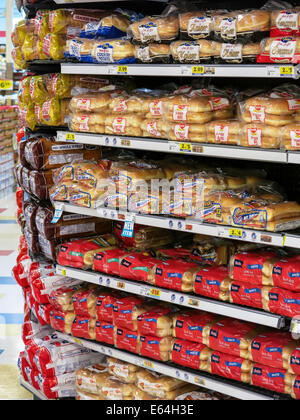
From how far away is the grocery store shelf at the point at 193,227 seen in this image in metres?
2.62

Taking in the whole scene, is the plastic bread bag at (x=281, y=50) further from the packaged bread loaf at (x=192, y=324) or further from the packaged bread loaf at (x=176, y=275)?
the packaged bread loaf at (x=192, y=324)

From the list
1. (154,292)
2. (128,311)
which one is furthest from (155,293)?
(128,311)

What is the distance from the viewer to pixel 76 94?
3.51 m

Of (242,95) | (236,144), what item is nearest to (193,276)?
(236,144)

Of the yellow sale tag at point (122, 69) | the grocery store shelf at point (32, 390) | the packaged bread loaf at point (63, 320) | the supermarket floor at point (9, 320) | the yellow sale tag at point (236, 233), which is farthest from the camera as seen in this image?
the supermarket floor at point (9, 320)

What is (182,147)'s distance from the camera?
2.88 metres

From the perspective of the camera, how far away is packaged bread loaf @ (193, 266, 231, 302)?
2861 millimetres

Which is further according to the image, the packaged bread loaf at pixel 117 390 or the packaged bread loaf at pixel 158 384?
the packaged bread loaf at pixel 117 390

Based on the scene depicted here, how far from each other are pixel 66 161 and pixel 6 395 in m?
1.57

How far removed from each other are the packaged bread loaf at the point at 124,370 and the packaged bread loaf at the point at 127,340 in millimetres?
110

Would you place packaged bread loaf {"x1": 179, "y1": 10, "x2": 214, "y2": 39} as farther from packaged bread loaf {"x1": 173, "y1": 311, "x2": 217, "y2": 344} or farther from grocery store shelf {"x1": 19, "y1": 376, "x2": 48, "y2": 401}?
grocery store shelf {"x1": 19, "y1": 376, "x2": 48, "y2": 401}

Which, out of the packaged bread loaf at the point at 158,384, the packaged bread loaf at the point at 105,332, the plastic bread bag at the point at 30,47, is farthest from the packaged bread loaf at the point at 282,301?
the plastic bread bag at the point at 30,47

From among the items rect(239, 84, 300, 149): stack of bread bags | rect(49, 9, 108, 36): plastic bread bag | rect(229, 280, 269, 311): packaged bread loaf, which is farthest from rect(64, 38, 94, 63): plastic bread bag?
rect(229, 280, 269, 311): packaged bread loaf

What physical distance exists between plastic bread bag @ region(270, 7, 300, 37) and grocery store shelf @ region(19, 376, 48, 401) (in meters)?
2.55
